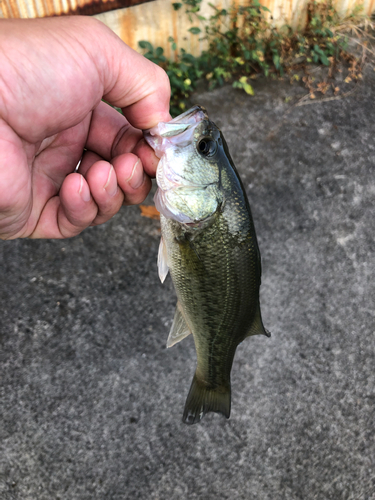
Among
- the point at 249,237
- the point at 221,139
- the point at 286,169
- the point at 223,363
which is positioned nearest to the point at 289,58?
the point at 286,169

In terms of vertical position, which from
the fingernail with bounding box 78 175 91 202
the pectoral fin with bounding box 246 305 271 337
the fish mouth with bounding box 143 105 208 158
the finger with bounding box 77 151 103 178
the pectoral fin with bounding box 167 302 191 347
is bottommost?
the pectoral fin with bounding box 167 302 191 347

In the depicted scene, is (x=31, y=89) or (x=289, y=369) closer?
(x=31, y=89)

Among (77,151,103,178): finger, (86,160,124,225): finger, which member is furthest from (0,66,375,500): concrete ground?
(86,160,124,225): finger

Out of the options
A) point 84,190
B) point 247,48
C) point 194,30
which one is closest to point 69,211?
point 84,190

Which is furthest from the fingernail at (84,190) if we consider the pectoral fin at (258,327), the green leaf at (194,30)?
the green leaf at (194,30)

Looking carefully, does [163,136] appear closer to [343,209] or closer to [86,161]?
[86,161]

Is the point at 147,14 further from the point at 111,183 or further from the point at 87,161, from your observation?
the point at 111,183

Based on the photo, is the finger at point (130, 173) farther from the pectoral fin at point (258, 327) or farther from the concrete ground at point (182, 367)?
the concrete ground at point (182, 367)

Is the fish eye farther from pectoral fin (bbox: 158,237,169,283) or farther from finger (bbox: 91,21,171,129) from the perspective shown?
pectoral fin (bbox: 158,237,169,283)
